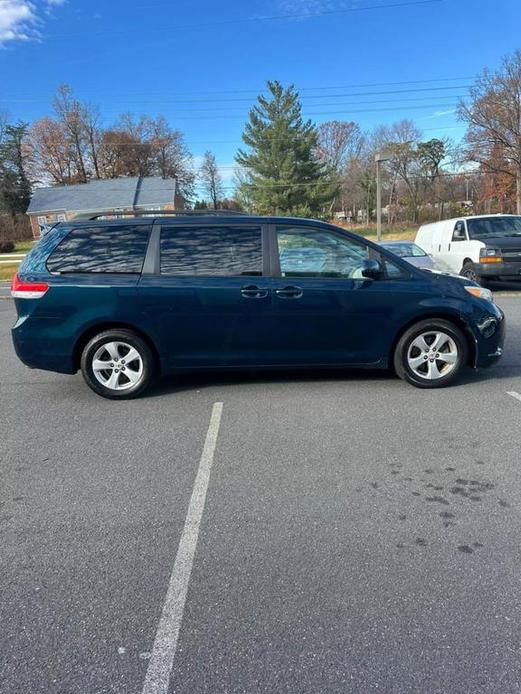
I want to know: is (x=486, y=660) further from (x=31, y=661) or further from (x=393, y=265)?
(x=393, y=265)

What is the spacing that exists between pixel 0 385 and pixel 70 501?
10.7 ft

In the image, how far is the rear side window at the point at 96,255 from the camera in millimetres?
4957

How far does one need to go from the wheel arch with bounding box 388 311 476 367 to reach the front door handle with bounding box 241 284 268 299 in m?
1.44

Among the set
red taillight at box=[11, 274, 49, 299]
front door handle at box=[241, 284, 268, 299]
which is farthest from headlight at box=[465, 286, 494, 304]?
red taillight at box=[11, 274, 49, 299]

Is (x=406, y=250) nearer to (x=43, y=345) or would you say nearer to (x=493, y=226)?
(x=493, y=226)

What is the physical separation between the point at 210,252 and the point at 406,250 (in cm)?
860

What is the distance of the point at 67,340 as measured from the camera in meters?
4.93

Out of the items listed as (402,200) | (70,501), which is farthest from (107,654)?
(402,200)

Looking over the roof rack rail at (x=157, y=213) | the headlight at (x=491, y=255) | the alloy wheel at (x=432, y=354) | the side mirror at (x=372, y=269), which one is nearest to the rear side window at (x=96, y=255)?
the roof rack rail at (x=157, y=213)

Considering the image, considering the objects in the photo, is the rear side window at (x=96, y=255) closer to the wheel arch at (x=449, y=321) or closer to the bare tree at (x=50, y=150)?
the wheel arch at (x=449, y=321)

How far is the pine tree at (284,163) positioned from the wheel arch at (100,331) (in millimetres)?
38307

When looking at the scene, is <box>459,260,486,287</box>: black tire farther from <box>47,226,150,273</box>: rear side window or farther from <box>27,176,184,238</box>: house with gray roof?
<box>27,176,184,238</box>: house with gray roof

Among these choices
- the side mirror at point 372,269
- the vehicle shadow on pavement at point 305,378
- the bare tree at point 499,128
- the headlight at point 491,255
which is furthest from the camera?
the bare tree at point 499,128

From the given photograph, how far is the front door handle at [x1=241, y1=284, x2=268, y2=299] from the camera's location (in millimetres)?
4895
